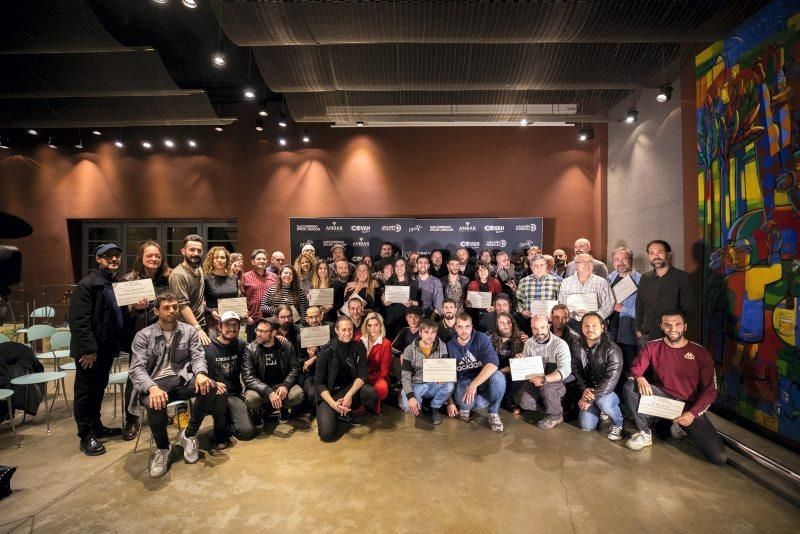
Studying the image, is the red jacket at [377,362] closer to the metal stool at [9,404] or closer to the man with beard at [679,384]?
the man with beard at [679,384]

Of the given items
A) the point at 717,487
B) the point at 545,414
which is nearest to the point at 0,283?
the point at 545,414

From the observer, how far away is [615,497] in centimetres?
254

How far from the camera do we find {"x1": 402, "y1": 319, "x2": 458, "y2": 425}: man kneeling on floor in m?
3.71

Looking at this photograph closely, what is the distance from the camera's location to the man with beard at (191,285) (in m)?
3.53

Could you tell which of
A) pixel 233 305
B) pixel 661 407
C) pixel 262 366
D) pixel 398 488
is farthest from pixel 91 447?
pixel 661 407

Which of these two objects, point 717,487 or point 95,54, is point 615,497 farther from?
point 95,54

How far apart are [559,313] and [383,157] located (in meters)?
4.91

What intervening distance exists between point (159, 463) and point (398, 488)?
195 cm

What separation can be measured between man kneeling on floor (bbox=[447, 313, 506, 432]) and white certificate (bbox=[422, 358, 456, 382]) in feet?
0.90

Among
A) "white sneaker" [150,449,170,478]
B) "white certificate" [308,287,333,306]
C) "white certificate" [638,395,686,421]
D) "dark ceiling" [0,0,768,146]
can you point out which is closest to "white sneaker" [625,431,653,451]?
"white certificate" [638,395,686,421]

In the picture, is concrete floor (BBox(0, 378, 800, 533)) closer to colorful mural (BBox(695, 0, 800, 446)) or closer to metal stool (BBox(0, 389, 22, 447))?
metal stool (BBox(0, 389, 22, 447))

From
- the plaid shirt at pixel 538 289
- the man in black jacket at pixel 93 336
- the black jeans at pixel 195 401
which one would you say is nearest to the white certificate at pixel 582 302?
the plaid shirt at pixel 538 289

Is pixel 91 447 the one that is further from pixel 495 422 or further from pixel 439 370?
pixel 495 422

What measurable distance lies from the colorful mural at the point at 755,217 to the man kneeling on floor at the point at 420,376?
294 centimetres
